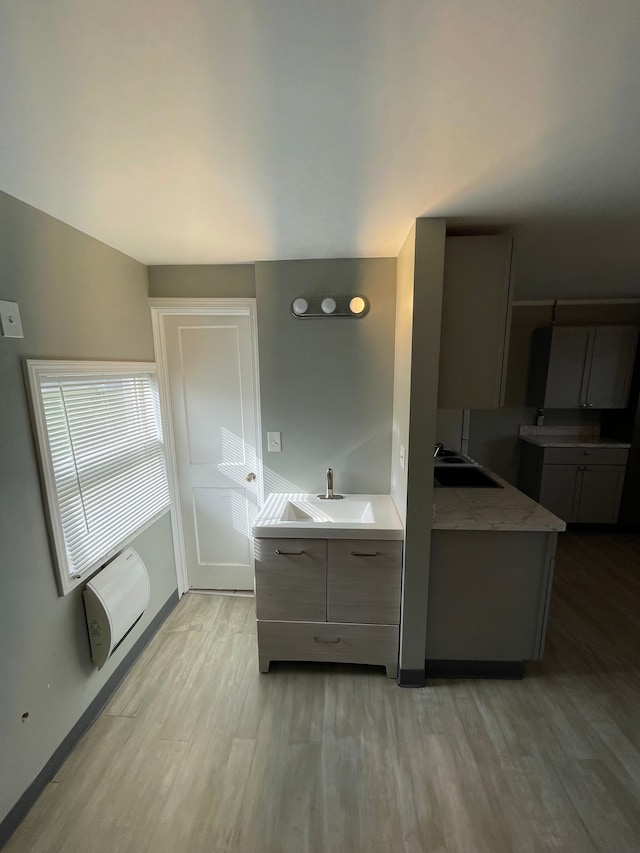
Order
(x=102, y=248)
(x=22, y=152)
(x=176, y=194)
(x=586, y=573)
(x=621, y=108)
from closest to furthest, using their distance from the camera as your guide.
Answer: (x=621, y=108)
(x=22, y=152)
(x=176, y=194)
(x=102, y=248)
(x=586, y=573)

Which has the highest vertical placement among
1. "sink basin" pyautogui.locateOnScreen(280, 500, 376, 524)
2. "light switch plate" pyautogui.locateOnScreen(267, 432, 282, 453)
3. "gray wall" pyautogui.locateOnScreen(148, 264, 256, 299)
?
"gray wall" pyautogui.locateOnScreen(148, 264, 256, 299)

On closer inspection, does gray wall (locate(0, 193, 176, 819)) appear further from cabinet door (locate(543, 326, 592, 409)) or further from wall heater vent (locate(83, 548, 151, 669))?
→ cabinet door (locate(543, 326, 592, 409))

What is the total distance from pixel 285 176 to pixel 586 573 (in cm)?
360

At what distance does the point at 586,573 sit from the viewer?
9.39ft

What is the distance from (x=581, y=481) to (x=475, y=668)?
2511 millimetres

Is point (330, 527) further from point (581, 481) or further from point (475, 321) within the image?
point (581, 481)

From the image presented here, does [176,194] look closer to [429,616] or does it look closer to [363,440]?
[363,440]

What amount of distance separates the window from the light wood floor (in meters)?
0.82

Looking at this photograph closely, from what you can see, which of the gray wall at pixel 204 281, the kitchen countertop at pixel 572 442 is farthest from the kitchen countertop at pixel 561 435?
the gray wall at pixel 204 281

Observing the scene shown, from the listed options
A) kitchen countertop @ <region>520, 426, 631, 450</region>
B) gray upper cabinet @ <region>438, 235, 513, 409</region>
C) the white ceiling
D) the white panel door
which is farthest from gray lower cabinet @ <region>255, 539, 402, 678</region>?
kitchen countertop @ <region>520, 426, 631, 450</region>

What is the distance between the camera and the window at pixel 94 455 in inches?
58.1

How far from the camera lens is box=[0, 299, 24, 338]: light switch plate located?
127 cm

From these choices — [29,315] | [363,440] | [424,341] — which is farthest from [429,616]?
[29,315]

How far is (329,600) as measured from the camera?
1.87m
